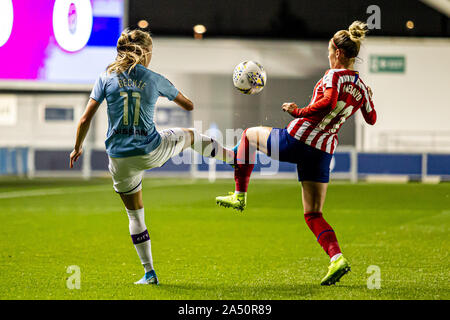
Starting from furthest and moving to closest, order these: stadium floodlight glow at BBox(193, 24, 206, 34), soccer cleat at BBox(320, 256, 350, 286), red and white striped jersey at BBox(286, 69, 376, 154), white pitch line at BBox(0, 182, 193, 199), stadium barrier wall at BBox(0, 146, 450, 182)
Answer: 1. stadium floodlight glow at BBox(193, 24, 206, 34)
2. stadium barrier wall at BBox(0, 146, 450, 182)
3. white pitch line at BBox(0, 182, 193, 199)
4. soccer cleat at BBox(320, 256, 350, 286)
5. red and white striped jersey at BBox(286, 69, 376, 154)

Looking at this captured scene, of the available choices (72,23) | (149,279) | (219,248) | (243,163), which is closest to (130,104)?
(243,163)

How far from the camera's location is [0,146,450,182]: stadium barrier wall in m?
21.6

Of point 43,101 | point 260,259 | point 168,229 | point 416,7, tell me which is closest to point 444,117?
point 416,7

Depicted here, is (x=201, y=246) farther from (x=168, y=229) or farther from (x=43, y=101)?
(x=43, y=101)

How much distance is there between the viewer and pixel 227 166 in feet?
72.7

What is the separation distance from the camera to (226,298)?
4.40 m

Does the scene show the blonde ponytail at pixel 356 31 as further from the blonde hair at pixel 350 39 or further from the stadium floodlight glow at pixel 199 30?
the stadium floodlight glow at pixel 199 30

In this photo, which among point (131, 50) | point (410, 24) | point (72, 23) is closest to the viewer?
point (131, 50)

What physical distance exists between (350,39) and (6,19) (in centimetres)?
1293

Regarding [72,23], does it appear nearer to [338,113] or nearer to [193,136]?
[193,136]

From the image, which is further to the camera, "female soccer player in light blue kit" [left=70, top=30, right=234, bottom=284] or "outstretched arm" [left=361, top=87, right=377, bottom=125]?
"outstretched arm" [left=361, top=87, right=377, bottom=125]

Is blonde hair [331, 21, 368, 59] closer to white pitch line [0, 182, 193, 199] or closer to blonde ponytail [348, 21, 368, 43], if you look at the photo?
blonde ponytail [348, 21, 368, 43]

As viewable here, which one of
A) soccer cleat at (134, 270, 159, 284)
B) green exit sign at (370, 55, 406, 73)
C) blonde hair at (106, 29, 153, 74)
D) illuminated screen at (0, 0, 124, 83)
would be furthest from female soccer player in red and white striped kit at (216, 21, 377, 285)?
green exit sign at (370, 55, 406, 73)

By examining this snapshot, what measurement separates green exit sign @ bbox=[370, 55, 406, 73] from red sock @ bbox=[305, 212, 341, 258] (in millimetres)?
21282
